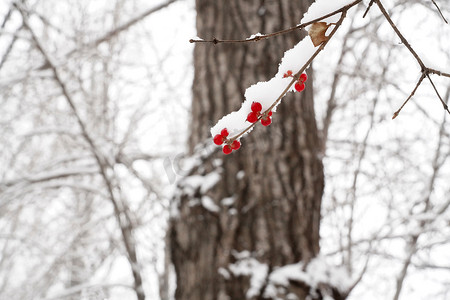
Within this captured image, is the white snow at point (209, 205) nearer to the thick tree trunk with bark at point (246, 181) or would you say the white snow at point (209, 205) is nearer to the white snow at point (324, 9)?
the thick tree trunk with bark at point (246, 181)

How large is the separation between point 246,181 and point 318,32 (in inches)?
45.2

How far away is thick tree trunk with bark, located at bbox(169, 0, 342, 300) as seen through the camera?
5.55ft

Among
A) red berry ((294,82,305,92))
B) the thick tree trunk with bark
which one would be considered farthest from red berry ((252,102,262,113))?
the thick tree trunk with bark

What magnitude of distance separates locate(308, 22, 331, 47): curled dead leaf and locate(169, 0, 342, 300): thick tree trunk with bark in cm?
114

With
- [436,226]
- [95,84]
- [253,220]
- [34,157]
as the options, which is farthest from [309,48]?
[34,157]

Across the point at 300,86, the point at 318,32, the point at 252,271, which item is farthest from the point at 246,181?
the point at 318,32

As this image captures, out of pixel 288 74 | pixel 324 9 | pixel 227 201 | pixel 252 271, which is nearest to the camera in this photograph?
pixel 324 9

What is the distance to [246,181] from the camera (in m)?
1.78

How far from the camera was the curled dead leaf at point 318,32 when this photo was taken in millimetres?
672

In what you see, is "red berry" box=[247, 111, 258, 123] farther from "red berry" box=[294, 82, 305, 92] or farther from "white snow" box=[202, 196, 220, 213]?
"white snow" box=[202, 196, 220, 213]

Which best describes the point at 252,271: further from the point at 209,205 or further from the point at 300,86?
the point at 300,86

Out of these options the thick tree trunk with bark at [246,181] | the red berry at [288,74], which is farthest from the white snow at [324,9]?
the thick tree trunk with bark at [246,181]

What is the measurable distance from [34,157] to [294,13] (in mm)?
5553

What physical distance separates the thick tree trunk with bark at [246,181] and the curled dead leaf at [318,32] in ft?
3.73
